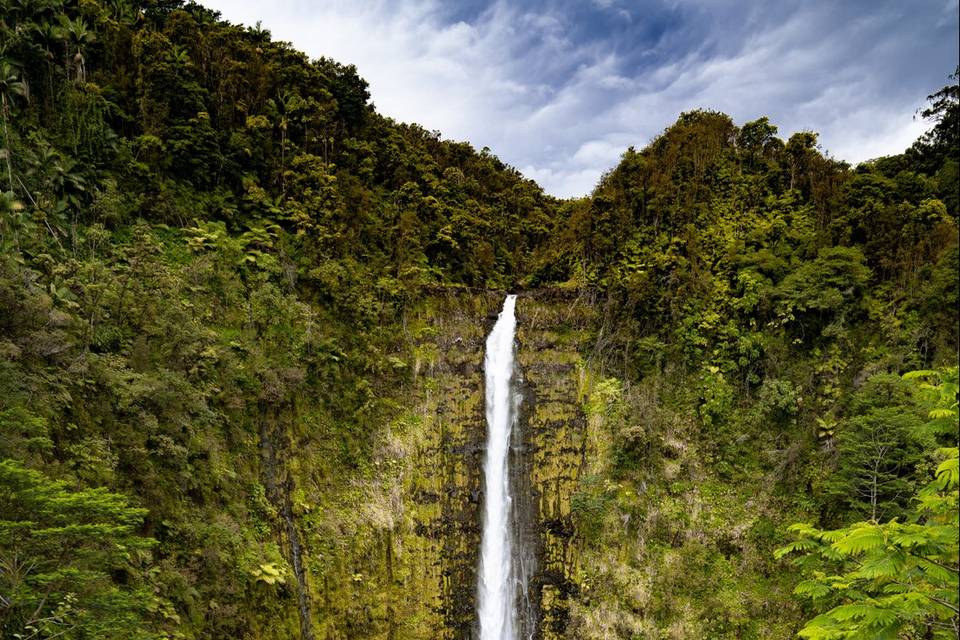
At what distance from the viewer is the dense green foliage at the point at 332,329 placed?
37.0ft

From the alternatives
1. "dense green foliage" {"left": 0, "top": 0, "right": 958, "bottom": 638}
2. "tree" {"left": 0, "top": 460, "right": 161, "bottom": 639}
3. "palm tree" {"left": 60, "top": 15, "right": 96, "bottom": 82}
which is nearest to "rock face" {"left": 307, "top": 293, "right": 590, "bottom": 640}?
"dense green foliage" {"left": 0, "top": 0, "right": 958, "bottom": 638}

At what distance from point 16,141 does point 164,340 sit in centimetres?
735

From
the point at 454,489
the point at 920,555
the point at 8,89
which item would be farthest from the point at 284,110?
the point at 920,555

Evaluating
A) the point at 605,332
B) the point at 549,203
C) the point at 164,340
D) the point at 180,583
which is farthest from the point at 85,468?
the point at 549,203

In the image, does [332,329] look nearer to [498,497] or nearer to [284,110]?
[498,497]

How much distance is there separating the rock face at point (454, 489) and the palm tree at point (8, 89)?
14.2 meters

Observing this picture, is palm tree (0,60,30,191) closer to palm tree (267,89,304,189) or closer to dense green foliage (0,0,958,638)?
dense green foliage (0,0,958,638)

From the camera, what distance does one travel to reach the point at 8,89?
14617 mm

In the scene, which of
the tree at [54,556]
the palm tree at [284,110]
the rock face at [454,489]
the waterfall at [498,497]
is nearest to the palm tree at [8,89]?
the palm tree at [284,110]

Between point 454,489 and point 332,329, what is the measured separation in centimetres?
771

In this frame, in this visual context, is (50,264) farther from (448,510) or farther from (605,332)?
(605,332)

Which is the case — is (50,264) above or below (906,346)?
above

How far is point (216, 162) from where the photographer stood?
768 inches

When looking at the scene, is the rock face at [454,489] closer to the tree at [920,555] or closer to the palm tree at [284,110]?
the palm tree at [284,110]
